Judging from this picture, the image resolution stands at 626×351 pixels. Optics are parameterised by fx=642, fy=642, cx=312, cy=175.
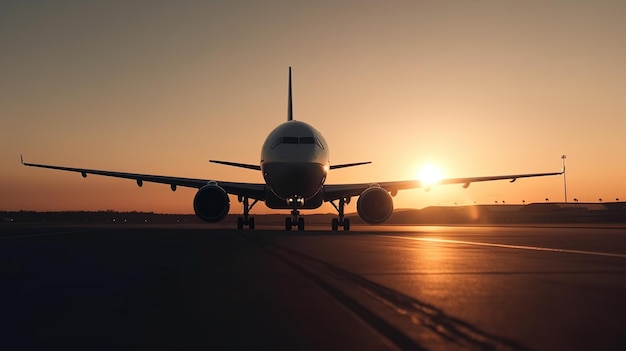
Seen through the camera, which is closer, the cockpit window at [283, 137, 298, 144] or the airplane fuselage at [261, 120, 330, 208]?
the airplane fuselage at [261, 120, 330, 208]

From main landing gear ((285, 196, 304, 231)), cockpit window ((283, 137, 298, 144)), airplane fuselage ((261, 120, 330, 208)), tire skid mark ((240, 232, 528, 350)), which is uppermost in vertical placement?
cockpit window ((283, 137, 298, 144))

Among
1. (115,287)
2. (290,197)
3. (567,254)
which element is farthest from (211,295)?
(290,197)

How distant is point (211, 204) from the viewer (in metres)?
29.2

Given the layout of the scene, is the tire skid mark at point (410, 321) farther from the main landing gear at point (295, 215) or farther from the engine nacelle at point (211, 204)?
the main landing gear at point (295, 215)

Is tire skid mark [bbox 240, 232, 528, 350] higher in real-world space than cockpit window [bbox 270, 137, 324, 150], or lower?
lower

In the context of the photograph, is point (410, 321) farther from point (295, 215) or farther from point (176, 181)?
point (176, 181)

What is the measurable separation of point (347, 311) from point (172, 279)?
358cm

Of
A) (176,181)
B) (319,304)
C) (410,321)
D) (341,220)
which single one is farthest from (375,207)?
(410,321)

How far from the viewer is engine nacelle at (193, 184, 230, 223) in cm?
2900

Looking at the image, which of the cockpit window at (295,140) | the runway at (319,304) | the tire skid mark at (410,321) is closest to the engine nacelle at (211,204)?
the cockpit window at (295,140)

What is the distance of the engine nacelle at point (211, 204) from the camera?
29.0 metres

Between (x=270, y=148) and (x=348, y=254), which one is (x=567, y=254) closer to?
(x=348, y=254)

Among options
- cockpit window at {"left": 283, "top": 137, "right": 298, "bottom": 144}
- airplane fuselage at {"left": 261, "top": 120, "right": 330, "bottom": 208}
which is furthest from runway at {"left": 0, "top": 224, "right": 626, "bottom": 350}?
cockpit window at {"left": 283, "top": 137, "right": 298, "bottom": 144}

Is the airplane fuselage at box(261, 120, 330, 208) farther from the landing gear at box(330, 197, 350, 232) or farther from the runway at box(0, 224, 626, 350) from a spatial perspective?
the runway at box(0, 224, 626, 350)
